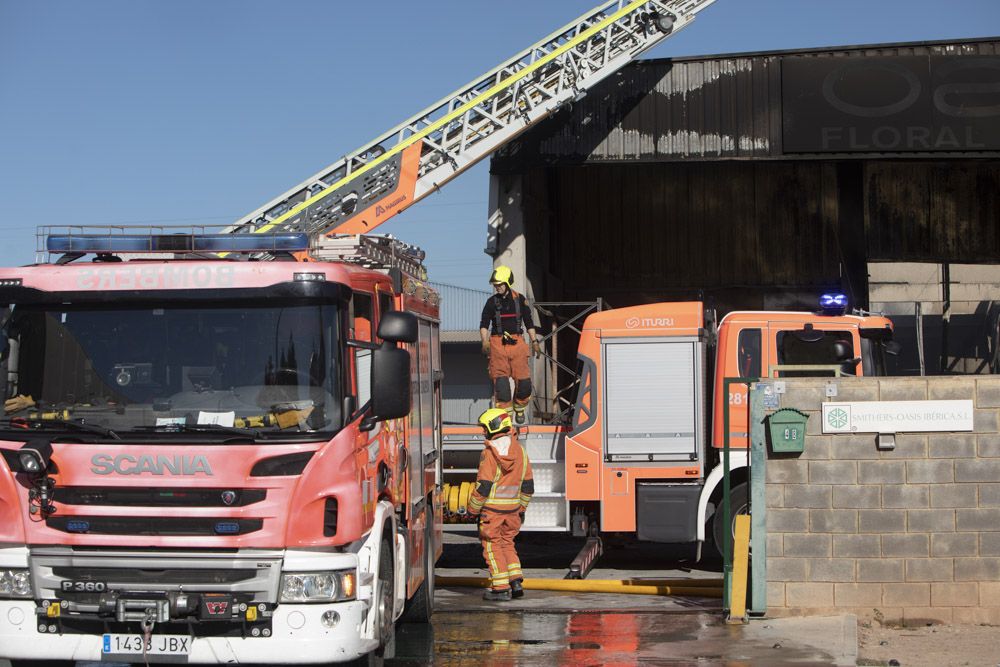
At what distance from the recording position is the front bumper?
6367 millimetres

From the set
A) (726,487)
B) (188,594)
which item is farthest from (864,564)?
(188,594)

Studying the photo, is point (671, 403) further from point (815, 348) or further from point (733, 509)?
point (815, 348)

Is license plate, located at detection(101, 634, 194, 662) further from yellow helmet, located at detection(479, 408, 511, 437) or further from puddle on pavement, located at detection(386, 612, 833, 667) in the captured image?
yellow helmet, located at detection(479, 408, 511, 437)

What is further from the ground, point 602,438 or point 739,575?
point 602,438

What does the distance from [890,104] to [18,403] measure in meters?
17.2

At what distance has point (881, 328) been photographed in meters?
11.6

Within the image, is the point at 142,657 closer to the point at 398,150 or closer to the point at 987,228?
the point at 398,150

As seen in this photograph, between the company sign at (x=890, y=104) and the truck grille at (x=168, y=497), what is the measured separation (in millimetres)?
16267

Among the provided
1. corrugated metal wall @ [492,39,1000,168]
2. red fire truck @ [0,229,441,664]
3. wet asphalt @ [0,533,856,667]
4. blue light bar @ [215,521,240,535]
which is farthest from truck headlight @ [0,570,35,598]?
corrugated metal wall @ [492,39,1000,168]

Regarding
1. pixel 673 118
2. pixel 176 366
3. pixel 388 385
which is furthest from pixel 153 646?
pixel 673 118

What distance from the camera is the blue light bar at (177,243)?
24.2 ft

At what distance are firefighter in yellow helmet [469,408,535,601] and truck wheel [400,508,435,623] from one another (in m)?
0.93

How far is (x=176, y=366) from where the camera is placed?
674 centimetres

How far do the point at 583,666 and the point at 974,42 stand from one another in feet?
53.5
